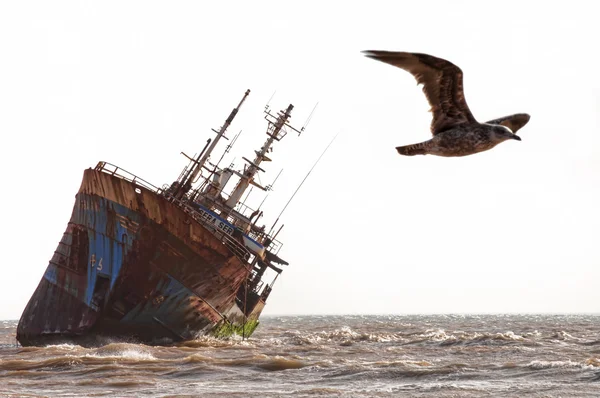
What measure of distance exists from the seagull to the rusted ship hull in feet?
50.1

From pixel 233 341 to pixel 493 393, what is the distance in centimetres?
1474

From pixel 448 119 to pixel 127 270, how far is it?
640 inches

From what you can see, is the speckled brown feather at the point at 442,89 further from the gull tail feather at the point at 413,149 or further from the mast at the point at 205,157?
the mast at the point at 205,157

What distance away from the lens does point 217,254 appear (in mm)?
23891

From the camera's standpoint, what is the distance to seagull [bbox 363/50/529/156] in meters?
8.32

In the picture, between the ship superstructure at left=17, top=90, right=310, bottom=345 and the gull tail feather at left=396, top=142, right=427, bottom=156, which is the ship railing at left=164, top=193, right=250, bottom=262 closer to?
the ship superstructure at left=17, top=90, right=310, bottom=345

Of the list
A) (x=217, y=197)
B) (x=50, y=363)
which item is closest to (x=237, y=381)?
(x=50, y=363)

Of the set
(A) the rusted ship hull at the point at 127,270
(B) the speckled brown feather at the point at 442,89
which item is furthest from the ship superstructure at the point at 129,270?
(B) the speckled brown feather at the point at 442,89

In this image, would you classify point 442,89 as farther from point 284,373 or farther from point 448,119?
point 284,373

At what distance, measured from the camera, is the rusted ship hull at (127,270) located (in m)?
23.2

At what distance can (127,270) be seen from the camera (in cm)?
2325

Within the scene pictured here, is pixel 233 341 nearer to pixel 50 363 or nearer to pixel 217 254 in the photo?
pixel 217 254

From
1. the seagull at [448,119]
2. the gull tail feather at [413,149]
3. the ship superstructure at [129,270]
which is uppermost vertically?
the seagull at [448,119]

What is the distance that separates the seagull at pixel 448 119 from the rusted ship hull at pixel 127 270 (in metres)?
15.3
